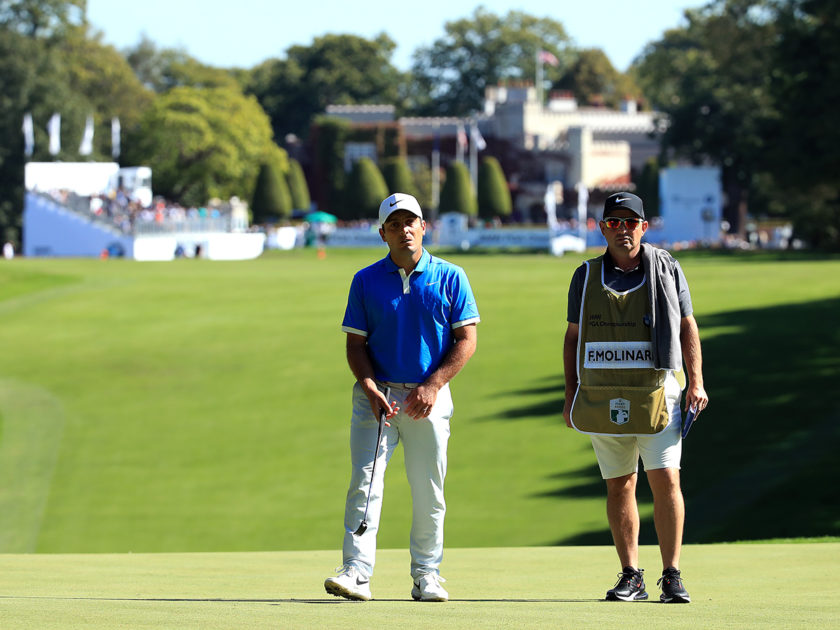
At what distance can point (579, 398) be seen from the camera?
7.03m

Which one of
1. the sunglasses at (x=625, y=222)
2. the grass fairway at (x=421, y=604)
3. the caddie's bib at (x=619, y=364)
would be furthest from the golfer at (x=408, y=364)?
the sunglasses at (x=625, y=222)

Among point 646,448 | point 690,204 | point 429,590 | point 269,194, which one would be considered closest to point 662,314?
point 646,448

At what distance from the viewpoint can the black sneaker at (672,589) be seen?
672 centimetres

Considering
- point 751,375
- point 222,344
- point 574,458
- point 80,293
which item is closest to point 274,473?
point 574,458

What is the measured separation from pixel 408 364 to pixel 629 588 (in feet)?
4.90

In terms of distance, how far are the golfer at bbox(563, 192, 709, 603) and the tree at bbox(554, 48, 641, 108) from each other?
133487 mm

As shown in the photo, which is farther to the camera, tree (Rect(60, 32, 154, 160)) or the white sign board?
tree (Rect(60, 32, 154, 160))

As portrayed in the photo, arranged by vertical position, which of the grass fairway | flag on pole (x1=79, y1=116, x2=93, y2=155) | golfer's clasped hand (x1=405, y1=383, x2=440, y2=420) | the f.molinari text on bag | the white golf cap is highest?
flag on pole (x1=79, y1=116, x2=93, y2=155)

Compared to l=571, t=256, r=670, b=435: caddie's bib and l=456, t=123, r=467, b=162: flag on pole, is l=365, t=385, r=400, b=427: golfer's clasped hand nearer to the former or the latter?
l=571, t=256, r=670, b=435: caddie's bib

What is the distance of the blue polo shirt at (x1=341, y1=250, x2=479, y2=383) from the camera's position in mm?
6977

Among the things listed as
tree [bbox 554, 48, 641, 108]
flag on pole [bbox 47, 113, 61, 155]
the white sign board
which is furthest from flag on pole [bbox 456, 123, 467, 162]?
tree [bbox 554, 48, 641, 108]

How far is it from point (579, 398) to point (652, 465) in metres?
0.47

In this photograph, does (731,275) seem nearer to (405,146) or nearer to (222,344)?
(222,344)

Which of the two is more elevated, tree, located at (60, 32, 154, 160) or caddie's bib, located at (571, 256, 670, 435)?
tree, located at (60, 32, 154, 160)
